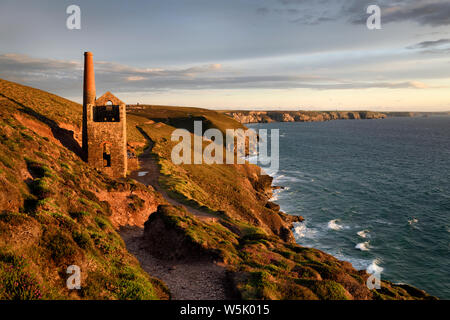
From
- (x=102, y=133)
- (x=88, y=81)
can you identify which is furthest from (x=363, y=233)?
(x=88, y=81)

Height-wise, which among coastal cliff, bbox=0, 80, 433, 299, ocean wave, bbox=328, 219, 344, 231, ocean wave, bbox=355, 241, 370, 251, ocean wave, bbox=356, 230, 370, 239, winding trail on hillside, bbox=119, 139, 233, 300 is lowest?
ocean wave, bbox=355, 241, 370, 251

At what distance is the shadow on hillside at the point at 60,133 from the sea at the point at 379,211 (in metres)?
37.4

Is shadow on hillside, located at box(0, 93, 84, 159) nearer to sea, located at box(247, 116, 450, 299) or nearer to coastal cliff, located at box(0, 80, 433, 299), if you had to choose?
coastal cliff, located at box(0, 80, 433, 299)

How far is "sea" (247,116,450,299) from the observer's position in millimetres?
37625

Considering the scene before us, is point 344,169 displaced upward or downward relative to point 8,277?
A: downward

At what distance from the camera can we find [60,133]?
41281 millimetres

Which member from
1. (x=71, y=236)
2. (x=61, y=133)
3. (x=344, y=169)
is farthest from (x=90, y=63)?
(x=344, y=169)

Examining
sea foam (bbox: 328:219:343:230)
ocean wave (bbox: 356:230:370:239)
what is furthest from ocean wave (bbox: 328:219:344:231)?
ocean wave (bbox: 356:230:370:239)

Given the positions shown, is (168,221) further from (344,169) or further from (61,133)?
(344,169)

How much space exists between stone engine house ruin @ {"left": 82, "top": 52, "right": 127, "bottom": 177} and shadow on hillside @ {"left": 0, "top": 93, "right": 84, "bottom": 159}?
2634 millimetres

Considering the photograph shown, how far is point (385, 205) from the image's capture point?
191ft

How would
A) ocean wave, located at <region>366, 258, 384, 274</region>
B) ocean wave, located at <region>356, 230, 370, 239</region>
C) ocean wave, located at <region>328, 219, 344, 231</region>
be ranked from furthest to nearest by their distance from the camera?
ocean wave, located at <region>328, 219, 344, 231</region>
ocean wave, located at <region>356, 230, 370, 239</region>
ocean wave, located at <region>366, 258, 384, 274</region>

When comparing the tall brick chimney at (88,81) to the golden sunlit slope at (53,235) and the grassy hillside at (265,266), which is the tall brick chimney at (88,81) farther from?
the grassy hillside at (265,266)
